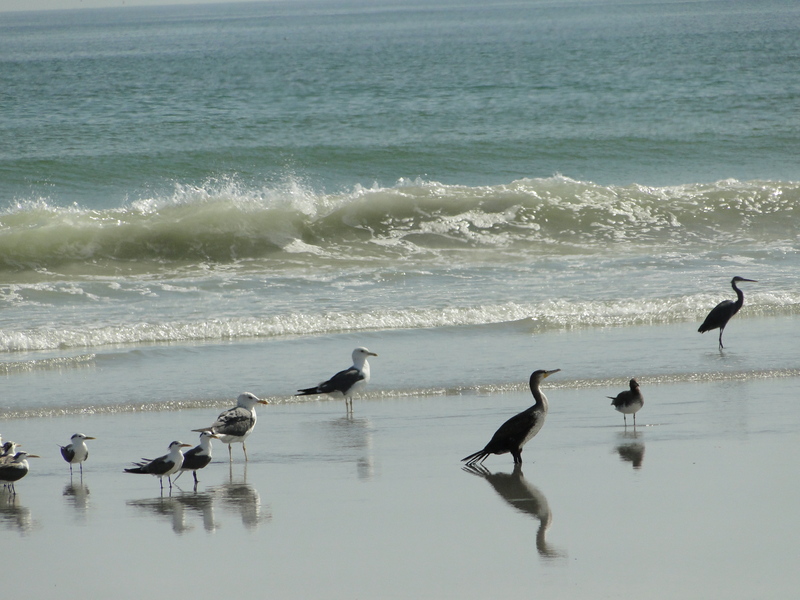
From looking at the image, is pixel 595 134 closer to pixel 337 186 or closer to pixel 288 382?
pixel 337 186

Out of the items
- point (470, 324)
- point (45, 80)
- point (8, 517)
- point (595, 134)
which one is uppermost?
point (45, 80)

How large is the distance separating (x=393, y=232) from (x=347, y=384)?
10045 millimetres

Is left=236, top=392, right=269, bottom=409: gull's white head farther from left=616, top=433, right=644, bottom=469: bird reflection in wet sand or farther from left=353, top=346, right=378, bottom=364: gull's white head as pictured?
left=616, top=433, right=644, bottom=469: bird reflection in wet sand

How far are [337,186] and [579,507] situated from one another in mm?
18657

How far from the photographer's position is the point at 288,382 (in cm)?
1013

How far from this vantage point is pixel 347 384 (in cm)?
930

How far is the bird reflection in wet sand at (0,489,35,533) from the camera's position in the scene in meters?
6.34

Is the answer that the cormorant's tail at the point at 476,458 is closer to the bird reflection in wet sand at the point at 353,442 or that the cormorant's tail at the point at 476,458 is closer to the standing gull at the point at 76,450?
the bird reflection in wet sand at the point at 353,442

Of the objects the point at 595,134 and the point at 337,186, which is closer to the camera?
the point at 337,186

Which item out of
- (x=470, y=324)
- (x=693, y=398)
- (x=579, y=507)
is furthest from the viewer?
(x=470, y=324)

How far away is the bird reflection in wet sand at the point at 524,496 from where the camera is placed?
5.63 metres

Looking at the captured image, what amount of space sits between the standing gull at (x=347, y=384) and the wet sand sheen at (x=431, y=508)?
12.4 inches

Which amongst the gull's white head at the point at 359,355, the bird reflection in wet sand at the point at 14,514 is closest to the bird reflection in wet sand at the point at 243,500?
the bird reflection in wet sand at the point at 14,514

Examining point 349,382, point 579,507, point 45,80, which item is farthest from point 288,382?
point 45,80
